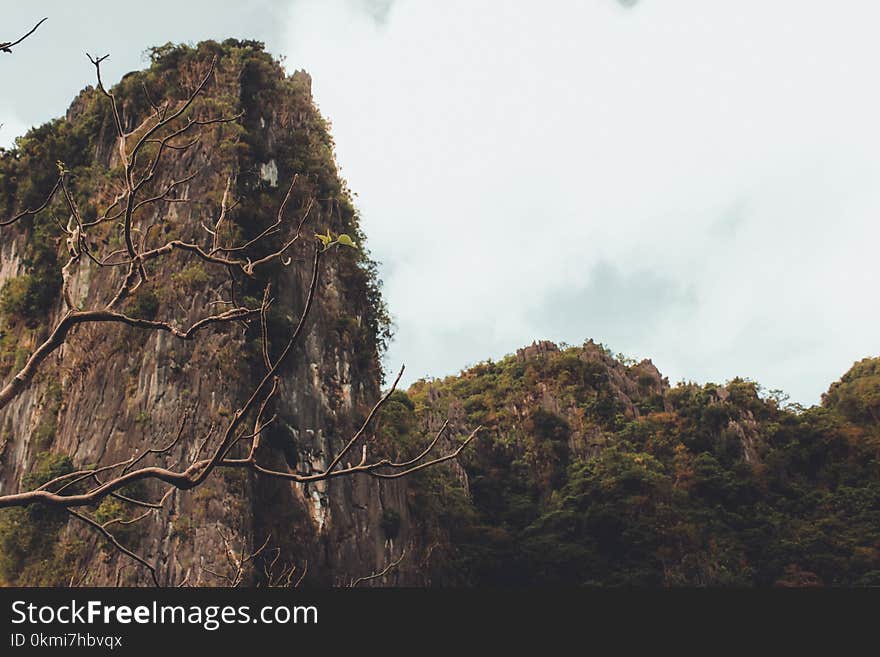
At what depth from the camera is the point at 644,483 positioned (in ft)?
114

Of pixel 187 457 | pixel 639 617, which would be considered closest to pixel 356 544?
pixel 187 457

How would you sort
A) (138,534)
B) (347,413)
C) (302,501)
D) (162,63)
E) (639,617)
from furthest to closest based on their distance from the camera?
1. (162,63)
2. (347,413)
3. (302,501)
4. (138,534)
5. (639,617)

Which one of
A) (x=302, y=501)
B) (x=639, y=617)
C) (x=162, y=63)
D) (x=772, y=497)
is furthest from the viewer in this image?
(x=772, y=497)

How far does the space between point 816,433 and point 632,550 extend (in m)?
13.3

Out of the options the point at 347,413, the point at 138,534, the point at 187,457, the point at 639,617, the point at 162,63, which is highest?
the point at 162,63

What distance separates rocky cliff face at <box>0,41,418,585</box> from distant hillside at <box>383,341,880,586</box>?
4567 millimetres

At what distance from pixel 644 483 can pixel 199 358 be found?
22366 millimetres

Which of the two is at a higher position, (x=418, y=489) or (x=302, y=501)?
(x=418, y=489)

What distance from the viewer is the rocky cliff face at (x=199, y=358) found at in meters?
17.3

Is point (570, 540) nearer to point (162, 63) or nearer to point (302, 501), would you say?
point (302, 501)

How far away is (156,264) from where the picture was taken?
71.3 feet

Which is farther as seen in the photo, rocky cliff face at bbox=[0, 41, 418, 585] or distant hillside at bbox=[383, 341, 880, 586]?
distant hillside at bbox=[383, 341, 880, 586]

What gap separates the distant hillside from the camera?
31891 mm

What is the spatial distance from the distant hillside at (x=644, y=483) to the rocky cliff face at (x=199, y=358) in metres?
4.57
